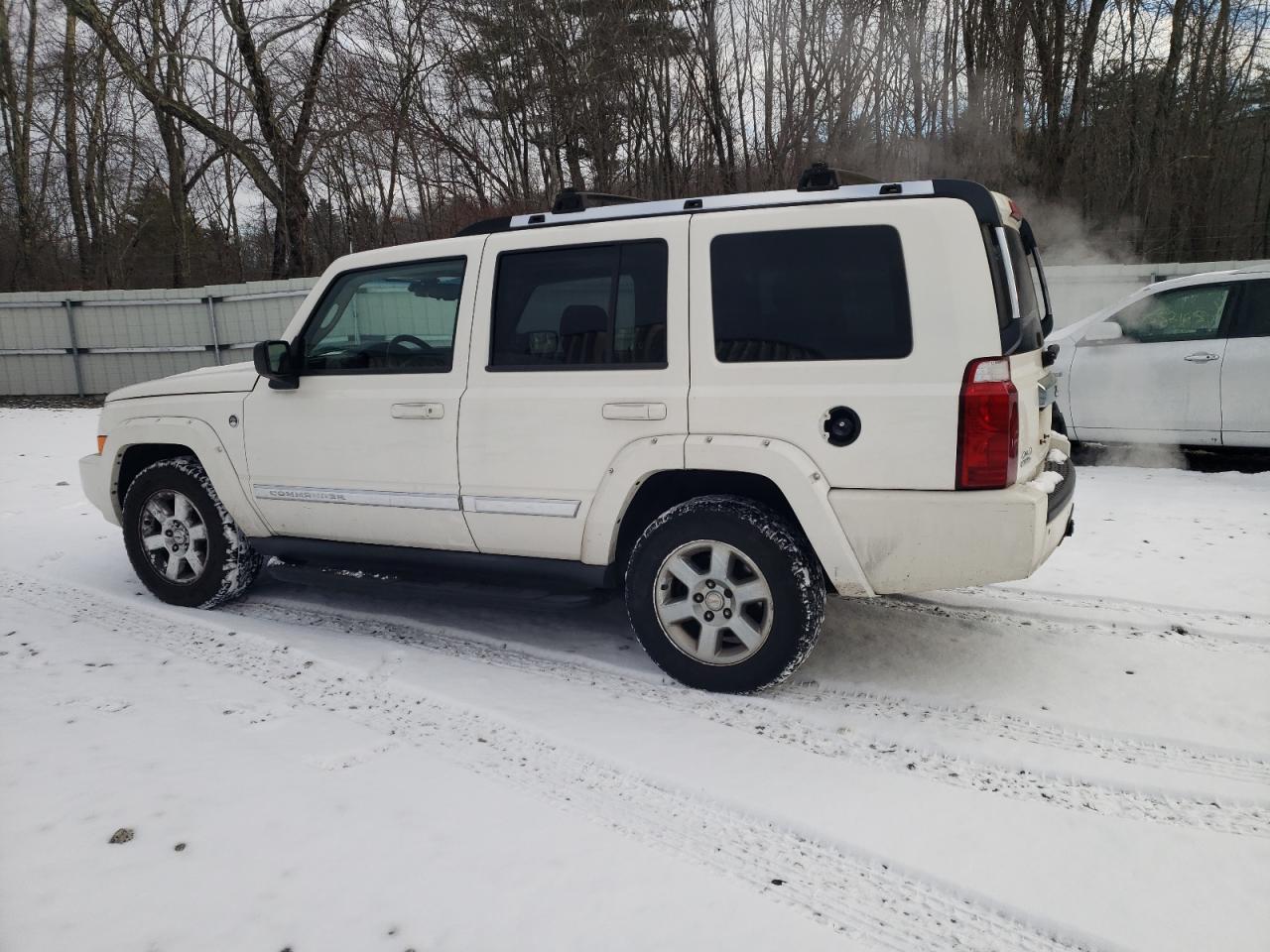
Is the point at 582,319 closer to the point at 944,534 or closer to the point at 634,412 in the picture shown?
the point at 634,412

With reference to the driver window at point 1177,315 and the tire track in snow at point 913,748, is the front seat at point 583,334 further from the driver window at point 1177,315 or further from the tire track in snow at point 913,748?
the driver window at point 1177,315

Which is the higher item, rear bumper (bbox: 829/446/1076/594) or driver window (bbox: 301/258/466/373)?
driver window (bbox: 301/258/466/373)

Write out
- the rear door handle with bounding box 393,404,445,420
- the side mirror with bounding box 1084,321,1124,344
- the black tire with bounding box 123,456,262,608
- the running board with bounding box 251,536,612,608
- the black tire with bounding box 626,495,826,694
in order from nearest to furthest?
the black tire with bounding box 626,495,826,694 → the running board with bounding box 251,536,612,608 → the rear door handle with bounding box 393,404,445,420 → the black tire with bounding box 123,456,262,608 → the side mirror with bounding box 1084,321,1124,344

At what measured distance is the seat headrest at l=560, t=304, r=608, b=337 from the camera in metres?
3.68

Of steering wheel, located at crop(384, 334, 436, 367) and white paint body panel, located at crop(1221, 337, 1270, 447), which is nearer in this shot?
steering wheel, located at crop(384, 334, 436, 367)

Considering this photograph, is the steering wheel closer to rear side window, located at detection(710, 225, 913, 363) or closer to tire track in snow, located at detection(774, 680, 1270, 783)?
rear side window, located at detection(710, 225, 913, 363)

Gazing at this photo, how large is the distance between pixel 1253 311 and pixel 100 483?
819 centimetres

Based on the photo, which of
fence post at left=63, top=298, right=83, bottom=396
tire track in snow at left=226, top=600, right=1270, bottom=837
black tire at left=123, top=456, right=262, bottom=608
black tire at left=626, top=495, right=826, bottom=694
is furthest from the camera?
fence post at left=63, top=298, right=83, bottom=396

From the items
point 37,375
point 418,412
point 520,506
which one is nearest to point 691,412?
point 520,506

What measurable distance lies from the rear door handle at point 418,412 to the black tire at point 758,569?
111cm

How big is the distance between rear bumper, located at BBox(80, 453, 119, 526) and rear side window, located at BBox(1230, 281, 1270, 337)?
798 cm

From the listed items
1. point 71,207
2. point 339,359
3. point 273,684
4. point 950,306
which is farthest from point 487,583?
point 71,207

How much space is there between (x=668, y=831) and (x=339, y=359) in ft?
9.13

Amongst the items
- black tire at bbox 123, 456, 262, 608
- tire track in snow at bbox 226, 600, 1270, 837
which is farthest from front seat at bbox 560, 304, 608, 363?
black tire at bbox 123, 456, 262, 608
